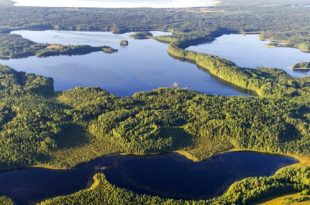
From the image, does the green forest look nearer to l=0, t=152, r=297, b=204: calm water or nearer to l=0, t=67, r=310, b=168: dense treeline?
l=0, t=67, r=310, b=168: dense treeline

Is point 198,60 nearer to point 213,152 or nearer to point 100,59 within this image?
point 100,59

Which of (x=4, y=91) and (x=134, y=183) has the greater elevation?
(x=4, y=91)

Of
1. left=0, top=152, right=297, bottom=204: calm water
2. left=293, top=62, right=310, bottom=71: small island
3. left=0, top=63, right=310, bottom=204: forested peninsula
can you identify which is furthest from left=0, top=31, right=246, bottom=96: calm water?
left=0, top=152, right=297, bottom=204: calm water

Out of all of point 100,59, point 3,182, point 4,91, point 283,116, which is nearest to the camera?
point 3,182

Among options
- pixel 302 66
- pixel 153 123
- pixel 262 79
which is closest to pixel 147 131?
pixel 153 123

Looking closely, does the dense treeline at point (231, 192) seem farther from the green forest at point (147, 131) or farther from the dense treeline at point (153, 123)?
the dense treeline at point (153, 123)

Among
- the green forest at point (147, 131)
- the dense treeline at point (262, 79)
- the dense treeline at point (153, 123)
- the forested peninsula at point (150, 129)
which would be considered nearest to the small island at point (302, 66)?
the dense treeline at point (262, 79)

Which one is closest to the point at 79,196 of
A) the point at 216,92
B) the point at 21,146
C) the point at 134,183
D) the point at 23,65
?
the point at 134,183
